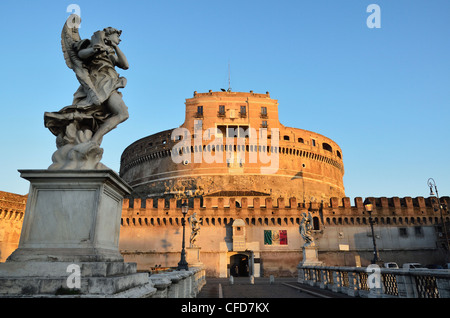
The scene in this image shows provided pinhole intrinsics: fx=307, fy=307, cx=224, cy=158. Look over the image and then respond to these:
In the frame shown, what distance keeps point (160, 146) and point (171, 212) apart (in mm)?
15506

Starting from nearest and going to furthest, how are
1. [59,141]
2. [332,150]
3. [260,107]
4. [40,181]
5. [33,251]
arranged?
[33,251], [40,181], [59,141], [260,107], [332,150]

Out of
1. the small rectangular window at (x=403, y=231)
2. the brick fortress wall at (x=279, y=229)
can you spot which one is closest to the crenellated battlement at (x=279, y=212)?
the brick fortress wall at (x=279, y=229)

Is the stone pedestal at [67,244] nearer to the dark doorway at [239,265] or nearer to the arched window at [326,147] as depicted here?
the dark doorway at [239,265]

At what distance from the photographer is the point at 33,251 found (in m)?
2.63

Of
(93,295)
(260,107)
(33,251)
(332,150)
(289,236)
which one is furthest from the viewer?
(332,150)

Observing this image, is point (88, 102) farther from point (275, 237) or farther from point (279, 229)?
point (279, 229)

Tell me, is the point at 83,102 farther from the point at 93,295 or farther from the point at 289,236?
the point at 289,236

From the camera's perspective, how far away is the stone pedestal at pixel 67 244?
2352mm

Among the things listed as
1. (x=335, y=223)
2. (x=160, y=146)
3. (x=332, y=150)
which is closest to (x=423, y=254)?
(x=335, y=223)

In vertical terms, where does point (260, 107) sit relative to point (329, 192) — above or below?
above

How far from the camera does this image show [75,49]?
3572 millimetres

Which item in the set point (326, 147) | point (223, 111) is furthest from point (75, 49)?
point (326, 147)

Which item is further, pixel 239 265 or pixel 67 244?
pixel 239 265

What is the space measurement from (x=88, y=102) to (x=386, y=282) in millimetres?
8103
